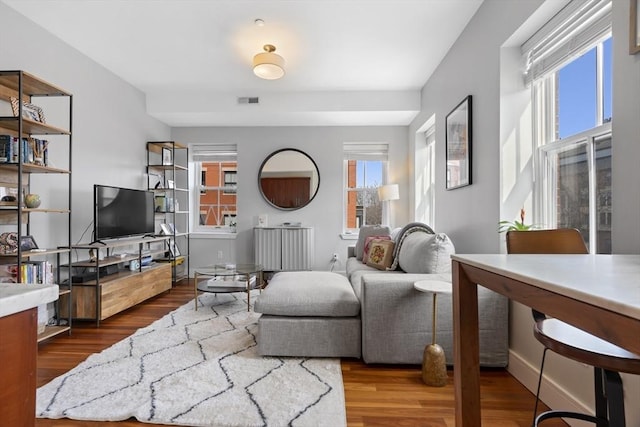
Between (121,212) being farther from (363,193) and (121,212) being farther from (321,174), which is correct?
(363,193)

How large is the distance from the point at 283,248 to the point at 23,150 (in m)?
3.11

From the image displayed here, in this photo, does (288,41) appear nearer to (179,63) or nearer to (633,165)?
(179,63)

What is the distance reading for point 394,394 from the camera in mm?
1838

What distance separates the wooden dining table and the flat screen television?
333 centimetres

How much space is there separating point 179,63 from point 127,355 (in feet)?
9.43

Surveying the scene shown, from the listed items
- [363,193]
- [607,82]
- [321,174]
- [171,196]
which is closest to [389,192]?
[363,193]

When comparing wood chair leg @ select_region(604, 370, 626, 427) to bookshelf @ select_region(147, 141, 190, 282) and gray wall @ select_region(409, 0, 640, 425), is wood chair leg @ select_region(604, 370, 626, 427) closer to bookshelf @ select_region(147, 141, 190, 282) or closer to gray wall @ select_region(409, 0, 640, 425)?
gray wall @ select_region(409, 0, 640, 425)

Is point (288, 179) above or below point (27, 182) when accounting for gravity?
above

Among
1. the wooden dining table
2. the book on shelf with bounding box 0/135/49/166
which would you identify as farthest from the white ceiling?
the wooden dining table

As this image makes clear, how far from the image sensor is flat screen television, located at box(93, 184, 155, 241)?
10.7ft

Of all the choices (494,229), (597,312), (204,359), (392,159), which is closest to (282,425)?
(204,359)

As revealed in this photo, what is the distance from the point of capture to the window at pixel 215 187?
207 inches

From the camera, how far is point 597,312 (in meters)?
0.53

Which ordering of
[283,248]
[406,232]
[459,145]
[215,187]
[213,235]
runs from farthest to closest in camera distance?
[215,187], [213,235], [283,248], [406,232], [459,145]
